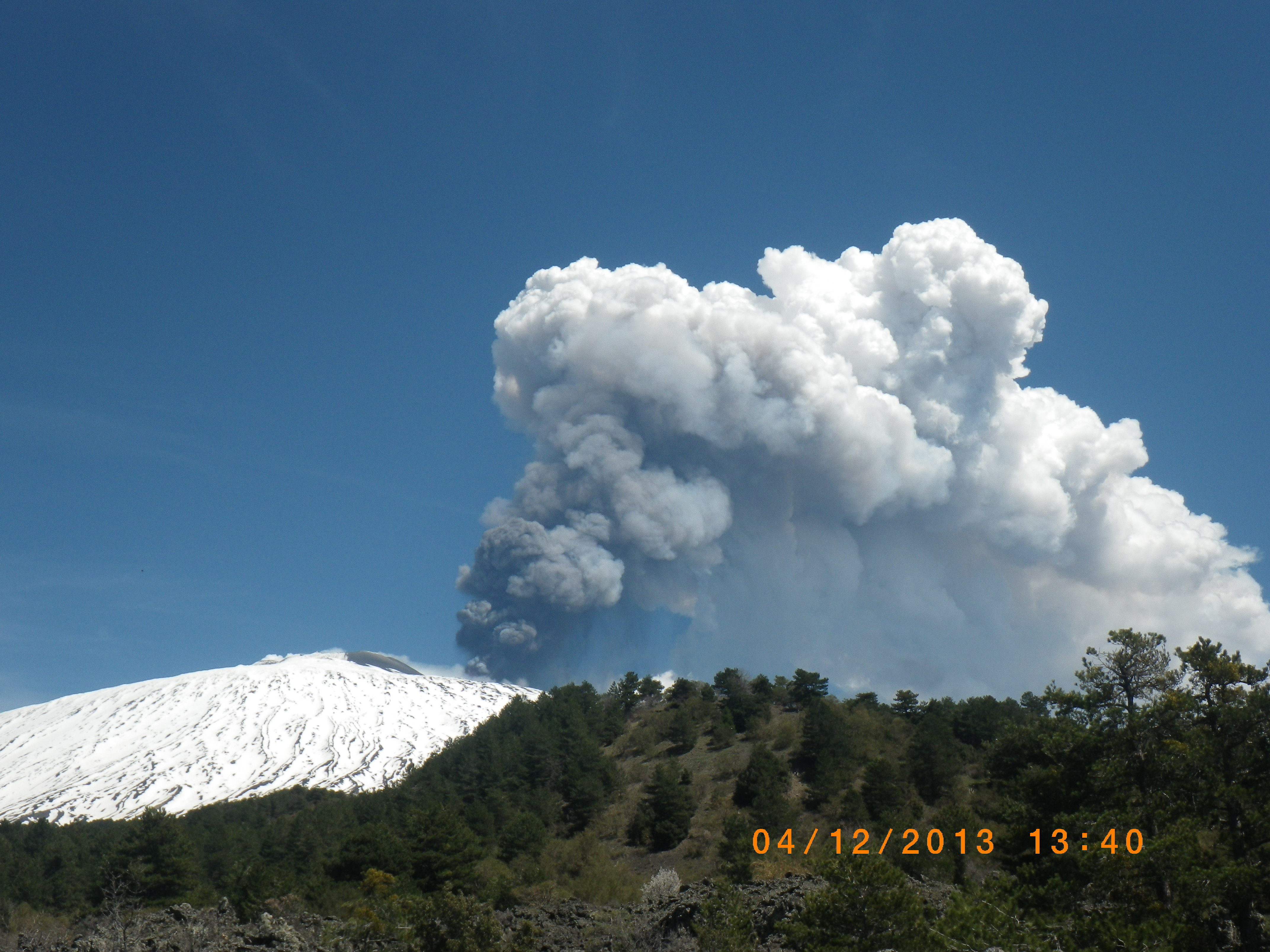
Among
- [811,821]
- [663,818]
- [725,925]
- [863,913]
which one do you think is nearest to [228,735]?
[663,818]

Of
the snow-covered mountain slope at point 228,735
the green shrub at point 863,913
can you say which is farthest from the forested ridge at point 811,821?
the snow-covered mountain slope at point 228,735

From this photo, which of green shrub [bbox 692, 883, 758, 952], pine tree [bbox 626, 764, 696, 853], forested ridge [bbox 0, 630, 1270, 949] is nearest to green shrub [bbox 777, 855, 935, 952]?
forested ridge [bbox 0, 630, 1270, 949]

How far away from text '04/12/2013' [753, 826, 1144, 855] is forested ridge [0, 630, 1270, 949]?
7.3 inches

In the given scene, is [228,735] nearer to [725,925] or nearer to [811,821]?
[811,821]

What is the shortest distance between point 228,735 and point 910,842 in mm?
95156

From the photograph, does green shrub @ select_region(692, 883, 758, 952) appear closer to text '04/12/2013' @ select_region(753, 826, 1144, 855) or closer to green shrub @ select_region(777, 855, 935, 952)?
text '04/12/2013' @ select_region(753, 826, 1144, 855)

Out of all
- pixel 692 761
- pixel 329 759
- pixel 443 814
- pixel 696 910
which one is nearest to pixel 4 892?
pixel 443 814

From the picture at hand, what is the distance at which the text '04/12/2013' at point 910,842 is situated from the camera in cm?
1822

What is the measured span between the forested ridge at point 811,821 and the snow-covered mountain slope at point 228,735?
23940 mm

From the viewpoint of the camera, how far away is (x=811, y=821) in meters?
37.5

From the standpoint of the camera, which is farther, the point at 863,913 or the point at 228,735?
the point at 228,735

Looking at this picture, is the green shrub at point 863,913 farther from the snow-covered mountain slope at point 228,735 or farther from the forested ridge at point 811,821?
the snow-covered mountain slope at point 228,735

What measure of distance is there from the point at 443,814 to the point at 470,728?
80.0 m

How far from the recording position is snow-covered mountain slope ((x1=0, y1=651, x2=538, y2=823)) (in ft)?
301
